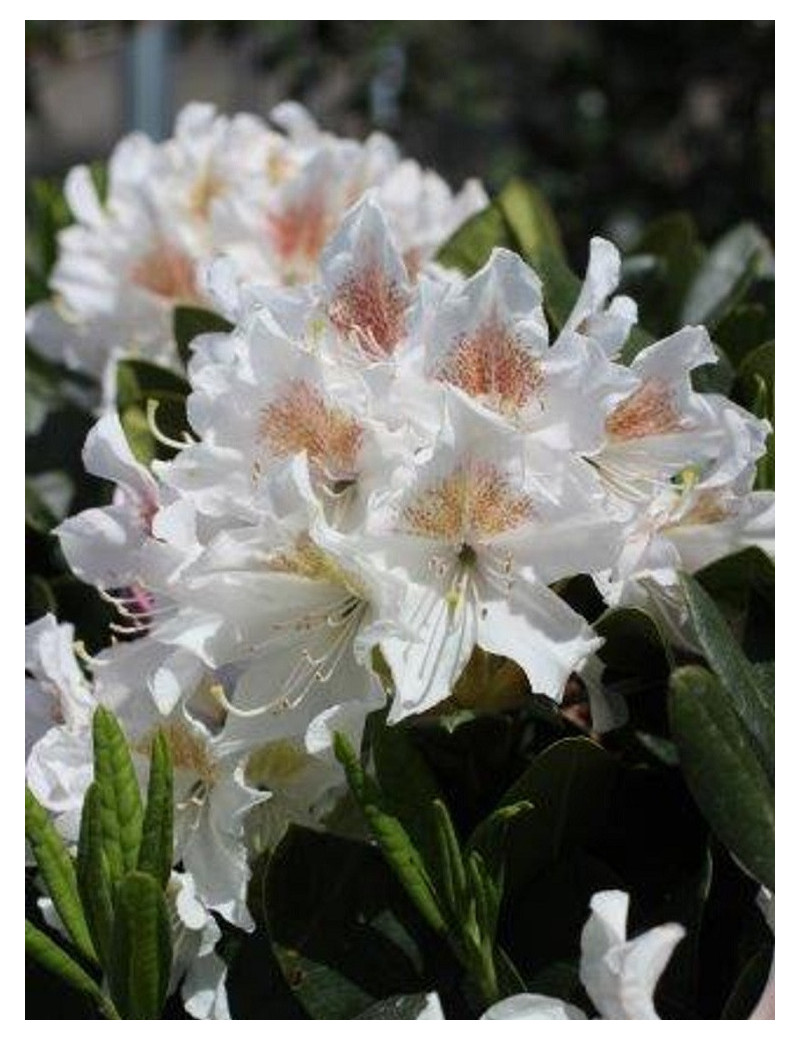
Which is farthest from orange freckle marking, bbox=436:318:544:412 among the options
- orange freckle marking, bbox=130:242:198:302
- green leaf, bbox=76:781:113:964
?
orange freckle marking, bbox=130:242:198:302

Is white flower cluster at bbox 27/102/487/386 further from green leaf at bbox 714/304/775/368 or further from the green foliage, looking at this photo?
the green foliage

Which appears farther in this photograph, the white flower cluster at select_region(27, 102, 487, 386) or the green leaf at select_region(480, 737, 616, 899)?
the white flower cluster at select_region(27, 102, 487, 386)

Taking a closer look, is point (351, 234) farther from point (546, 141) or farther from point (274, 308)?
point (546, 141)

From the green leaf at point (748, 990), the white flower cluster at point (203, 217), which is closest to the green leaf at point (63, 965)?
the green leaf at point (748, 990)

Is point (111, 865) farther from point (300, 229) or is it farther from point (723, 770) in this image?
point (300, 229)

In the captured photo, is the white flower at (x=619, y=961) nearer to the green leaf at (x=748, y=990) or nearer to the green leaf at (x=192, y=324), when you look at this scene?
the green leaf at (x=748, y=990)

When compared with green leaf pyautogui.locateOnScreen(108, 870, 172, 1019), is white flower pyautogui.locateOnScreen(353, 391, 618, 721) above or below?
above

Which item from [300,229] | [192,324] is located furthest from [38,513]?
[300,229]
